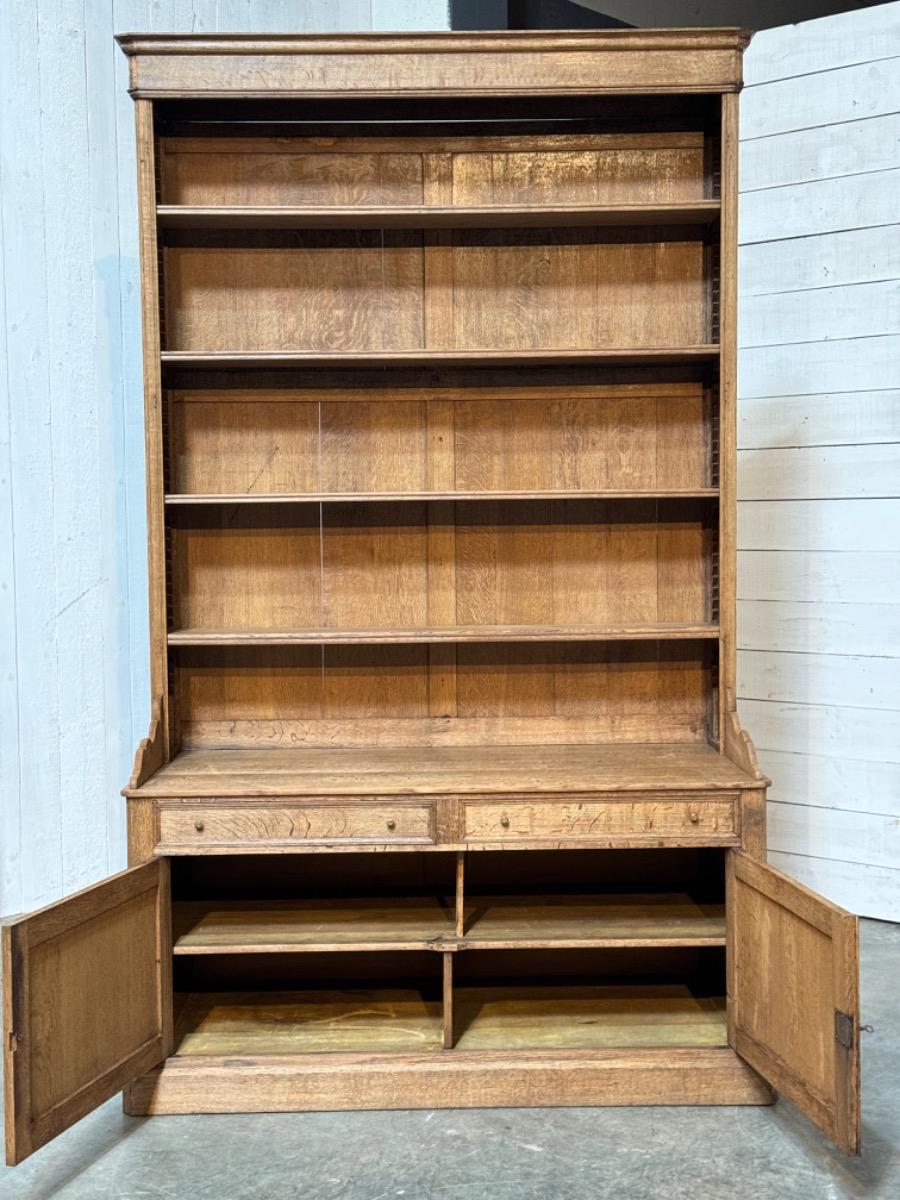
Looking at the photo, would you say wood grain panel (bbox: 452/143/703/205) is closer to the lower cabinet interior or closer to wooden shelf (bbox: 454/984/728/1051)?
the lower cabinet interior

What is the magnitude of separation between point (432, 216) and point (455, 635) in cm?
109

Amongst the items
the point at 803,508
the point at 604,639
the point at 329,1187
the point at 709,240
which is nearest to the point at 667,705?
the point at 604,639

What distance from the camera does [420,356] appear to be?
282 cm

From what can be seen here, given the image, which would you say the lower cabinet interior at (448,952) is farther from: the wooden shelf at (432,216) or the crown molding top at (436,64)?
the crown molding top at (436,64)

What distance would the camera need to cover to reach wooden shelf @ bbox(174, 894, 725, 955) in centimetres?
266

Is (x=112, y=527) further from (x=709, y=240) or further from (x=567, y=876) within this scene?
(x=709, y=240)

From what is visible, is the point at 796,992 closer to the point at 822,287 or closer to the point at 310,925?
the point at 310,925

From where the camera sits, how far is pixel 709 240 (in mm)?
2994

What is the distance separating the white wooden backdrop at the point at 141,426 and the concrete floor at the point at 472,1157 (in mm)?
1180

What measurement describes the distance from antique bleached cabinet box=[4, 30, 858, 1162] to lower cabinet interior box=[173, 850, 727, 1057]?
13mm

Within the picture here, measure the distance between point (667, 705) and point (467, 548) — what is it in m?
0.73

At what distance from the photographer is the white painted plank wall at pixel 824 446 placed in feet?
11.5

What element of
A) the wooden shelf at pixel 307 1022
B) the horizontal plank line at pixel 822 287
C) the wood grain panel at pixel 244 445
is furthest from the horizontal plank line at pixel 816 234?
the wooden shelf at pixel 307 1022

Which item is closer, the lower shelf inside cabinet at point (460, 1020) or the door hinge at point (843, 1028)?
the door hinge at point (843, 1028)
